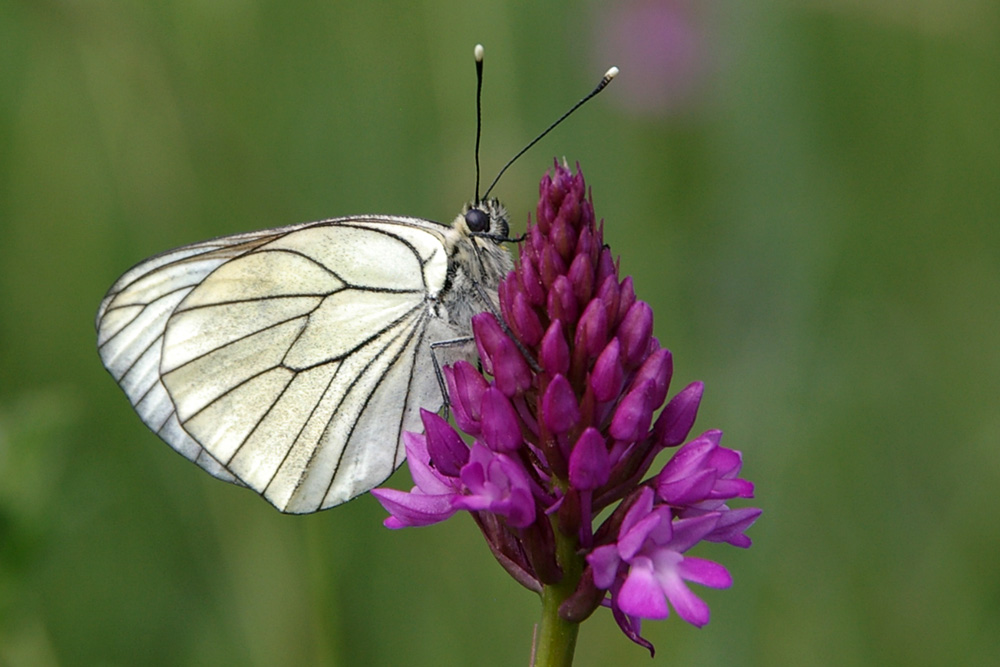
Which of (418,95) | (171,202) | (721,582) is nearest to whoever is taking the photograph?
(721,582)

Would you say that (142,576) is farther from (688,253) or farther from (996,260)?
(996,260)

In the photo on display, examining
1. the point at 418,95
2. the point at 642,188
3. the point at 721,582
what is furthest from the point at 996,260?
the point at 721,582

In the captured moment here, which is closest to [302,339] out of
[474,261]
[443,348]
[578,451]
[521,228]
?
[443,348]

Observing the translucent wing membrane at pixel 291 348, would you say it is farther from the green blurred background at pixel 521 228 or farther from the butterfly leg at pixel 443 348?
the green blurred background at pixel 521 228

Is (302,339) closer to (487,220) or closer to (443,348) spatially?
(443,348)

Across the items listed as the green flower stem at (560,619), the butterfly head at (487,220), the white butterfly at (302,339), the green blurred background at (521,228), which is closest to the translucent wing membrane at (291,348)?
the white butterfly at (302,339)

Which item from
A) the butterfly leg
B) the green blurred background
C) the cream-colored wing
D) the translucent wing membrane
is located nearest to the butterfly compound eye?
the translucent wing membrane

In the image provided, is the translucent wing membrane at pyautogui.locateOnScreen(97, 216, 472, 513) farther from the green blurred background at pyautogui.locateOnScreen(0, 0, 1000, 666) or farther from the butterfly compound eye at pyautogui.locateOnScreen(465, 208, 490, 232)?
the green blurred background at pyautogui.locateOnScreen(0, 0, 1000, 666)

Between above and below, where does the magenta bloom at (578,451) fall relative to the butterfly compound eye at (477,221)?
below
